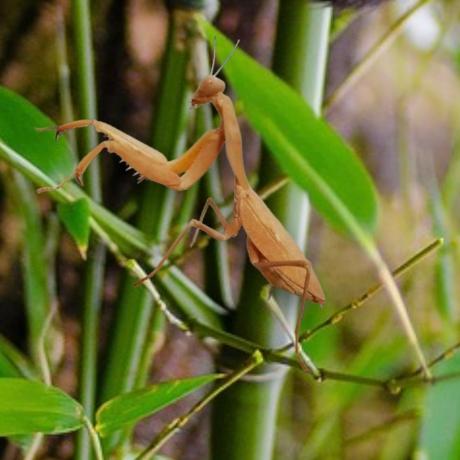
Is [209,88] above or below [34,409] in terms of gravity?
above

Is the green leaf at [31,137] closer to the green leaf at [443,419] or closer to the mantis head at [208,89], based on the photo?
the mantis head at [208,89]

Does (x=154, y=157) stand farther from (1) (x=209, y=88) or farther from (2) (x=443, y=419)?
(2) (x=443, y=419)

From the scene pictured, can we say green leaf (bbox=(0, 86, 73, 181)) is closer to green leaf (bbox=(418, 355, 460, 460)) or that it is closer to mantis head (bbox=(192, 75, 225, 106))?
mantis head (bbox=(192, 75, 225, 106))

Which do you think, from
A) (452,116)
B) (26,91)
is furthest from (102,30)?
(452,116)

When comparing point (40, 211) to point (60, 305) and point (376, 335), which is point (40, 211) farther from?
point (376, 335)

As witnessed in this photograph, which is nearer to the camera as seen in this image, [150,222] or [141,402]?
[141,402]

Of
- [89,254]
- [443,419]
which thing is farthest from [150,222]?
[443,419]
